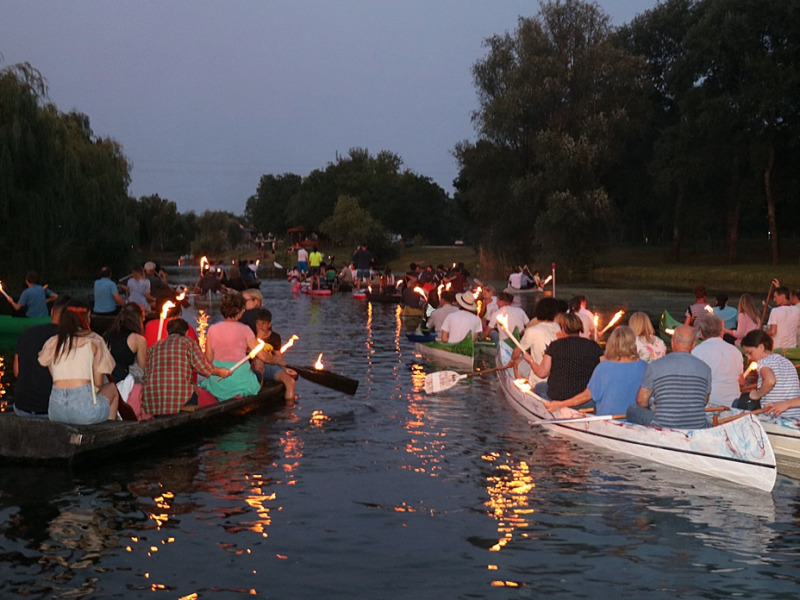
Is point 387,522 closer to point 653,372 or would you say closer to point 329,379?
point 653,372

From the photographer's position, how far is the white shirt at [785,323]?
16.0 m

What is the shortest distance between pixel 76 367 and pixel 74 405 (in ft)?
1.72

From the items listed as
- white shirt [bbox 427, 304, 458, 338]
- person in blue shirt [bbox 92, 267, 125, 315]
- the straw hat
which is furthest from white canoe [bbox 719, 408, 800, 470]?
person in blue shirt [bbox 92, 267, 125, 315]

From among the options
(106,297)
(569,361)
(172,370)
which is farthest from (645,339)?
(106,297)

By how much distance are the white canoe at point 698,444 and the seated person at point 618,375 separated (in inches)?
9.3

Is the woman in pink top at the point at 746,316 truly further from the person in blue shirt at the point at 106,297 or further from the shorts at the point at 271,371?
the person in blue shirt at the point at 106,297

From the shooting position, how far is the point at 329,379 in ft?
49.4

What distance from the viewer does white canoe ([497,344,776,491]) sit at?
31.4 ft

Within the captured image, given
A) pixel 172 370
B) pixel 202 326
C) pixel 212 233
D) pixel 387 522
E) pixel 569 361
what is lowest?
pixel 387 522

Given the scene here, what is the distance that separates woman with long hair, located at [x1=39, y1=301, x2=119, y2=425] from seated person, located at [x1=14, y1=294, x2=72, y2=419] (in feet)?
0.60

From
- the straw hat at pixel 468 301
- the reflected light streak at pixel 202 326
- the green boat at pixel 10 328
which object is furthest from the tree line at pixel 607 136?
the straw hat at pixel 468 301

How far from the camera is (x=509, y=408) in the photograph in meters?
14.9

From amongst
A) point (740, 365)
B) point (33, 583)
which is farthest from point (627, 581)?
point (740, 365)

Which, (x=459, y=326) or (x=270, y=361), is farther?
(x=459, y=326)
